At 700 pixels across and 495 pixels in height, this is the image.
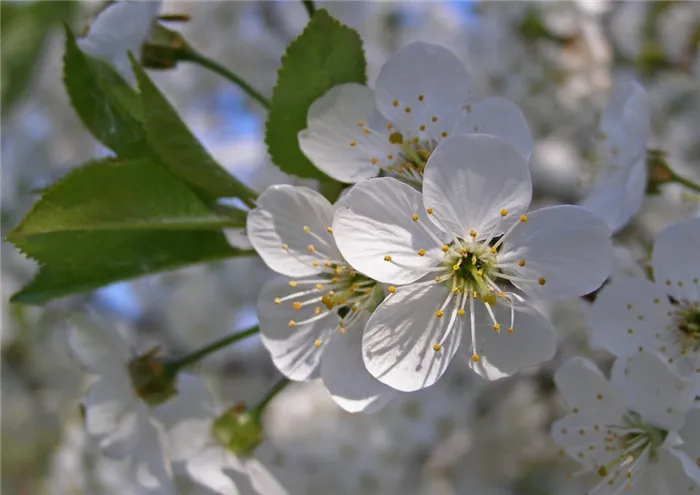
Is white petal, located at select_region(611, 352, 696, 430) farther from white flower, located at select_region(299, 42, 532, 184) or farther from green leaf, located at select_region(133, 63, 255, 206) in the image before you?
green leaf, located at select_region(133, 63, 255, 206)

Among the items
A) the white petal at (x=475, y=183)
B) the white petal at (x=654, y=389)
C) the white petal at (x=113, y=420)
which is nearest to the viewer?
the white petal at (x=475, y=183)

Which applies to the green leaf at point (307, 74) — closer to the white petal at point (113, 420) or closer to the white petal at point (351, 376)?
the white petal at point (351, 376)

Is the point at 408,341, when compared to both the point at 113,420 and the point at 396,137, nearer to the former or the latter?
the point at 396,137

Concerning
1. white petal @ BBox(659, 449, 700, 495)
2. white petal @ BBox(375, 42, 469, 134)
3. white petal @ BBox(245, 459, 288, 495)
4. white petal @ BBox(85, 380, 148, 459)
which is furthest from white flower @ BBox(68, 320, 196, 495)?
white petal @ BBox(659, 449, 700, 495)

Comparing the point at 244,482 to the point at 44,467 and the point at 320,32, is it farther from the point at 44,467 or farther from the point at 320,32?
the point at 44,467

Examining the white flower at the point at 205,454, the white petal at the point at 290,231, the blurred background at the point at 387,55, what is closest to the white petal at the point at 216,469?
the white flower at the point at 205,454
